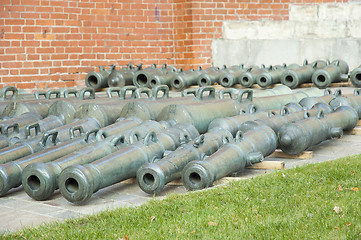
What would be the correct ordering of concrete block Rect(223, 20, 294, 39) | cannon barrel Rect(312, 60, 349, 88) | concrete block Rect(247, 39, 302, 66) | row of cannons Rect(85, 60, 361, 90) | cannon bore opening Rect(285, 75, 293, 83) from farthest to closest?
concrete block Rect(223, 20, 294, 39)
concrete block Rect(247, 39, 302, 66)
cannon bore opening Rect(285, 75, 293, 83)
row of cannons Rect(85, 60, 361, 90)
cannon barrel Rect(312, 60, 349, 88)

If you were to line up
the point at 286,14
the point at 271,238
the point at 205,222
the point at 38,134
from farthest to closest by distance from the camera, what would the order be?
the point at 286,14, the point at 38,134, the point at 205,222, the point at 271,238

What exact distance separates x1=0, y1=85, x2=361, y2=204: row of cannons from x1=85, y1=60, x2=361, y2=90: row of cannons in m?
3.35

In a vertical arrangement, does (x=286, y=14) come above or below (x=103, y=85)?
above

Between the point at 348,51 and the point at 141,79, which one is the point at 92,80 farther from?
the point at 348,51

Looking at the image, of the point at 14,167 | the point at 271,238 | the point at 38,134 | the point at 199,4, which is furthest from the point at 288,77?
the point at 271,238

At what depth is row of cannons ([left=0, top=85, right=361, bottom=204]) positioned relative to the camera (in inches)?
203

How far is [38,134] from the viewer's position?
21.3ft

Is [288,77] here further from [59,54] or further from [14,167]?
[14,167]

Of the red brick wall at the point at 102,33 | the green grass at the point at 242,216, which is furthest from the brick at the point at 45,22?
the green grass at the point at 242,216

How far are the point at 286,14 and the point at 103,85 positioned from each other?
5.66 m

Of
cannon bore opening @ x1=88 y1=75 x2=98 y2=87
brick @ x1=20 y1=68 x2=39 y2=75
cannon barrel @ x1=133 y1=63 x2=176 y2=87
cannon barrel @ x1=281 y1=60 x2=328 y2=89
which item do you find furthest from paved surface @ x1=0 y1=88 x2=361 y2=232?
cannon bore opening @ x1=88 y1=75 x2=98 y2=87

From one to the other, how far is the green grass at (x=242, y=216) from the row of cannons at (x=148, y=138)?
0.47 meters

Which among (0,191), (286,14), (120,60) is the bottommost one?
(0,191)

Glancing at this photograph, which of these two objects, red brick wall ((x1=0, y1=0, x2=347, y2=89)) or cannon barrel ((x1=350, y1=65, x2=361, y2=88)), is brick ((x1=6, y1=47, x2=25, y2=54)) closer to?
red brick wall ((x1=0, y1=0, x2=347, y2=89))
